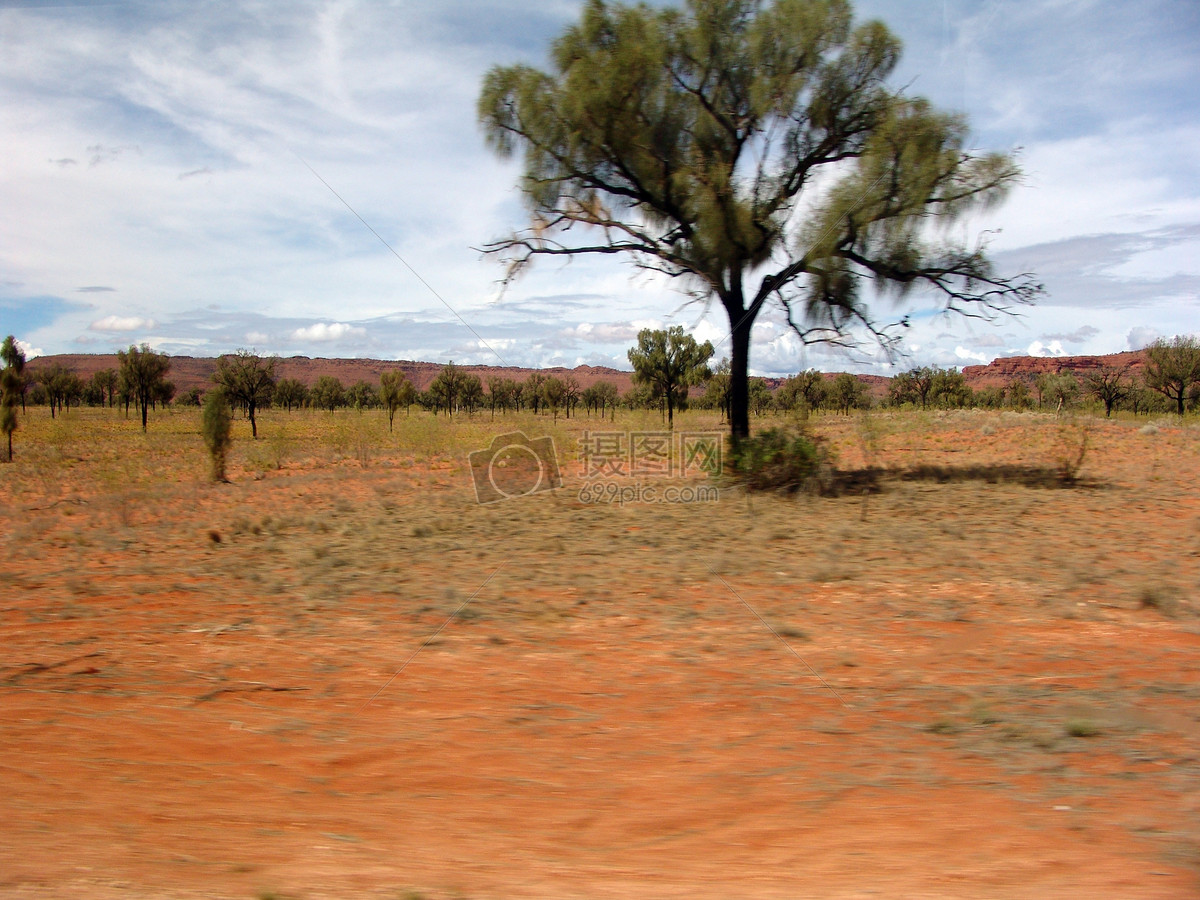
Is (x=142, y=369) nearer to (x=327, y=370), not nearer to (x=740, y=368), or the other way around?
(x=740, y=368)

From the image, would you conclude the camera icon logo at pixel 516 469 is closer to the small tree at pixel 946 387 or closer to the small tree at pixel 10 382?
the small tree at pixel 10 382

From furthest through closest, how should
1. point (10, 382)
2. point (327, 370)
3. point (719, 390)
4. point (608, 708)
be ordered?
point (327, 370)
point (719, 390)
point (10, 382)
point (608, 708)

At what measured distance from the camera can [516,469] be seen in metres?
18.3

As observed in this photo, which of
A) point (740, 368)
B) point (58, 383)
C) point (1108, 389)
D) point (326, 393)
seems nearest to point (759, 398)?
point (1108, 389)

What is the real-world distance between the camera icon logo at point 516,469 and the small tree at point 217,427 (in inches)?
260

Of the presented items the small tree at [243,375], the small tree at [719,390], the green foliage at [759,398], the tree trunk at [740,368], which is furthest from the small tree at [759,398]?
the tree trunk at [740,368]

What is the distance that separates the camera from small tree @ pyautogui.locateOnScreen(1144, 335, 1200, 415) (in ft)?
150

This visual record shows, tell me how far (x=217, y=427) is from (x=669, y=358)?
19.9 metres

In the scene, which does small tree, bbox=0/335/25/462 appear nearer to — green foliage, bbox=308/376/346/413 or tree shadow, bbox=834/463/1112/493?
tree shadow, bbox=834/463/1112/493

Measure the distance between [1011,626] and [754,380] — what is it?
67.3 metres

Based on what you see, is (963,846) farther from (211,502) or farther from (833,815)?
(211,502)

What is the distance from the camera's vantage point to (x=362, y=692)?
18.0 feet

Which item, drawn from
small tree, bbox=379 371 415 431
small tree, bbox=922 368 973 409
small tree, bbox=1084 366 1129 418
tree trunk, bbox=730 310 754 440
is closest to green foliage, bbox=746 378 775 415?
small tree, bbox=922 368 973 409

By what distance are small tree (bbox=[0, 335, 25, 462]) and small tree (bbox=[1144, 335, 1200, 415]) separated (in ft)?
196
